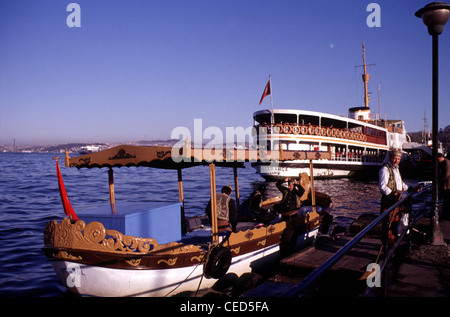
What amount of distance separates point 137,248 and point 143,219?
2.20ft

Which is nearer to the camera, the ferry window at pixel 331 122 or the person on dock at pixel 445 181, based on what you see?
the person on dock at pixel 445 181

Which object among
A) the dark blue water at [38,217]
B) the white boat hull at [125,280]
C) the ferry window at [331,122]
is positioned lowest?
the dark blue water at [38,217]

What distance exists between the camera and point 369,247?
632 centimetres

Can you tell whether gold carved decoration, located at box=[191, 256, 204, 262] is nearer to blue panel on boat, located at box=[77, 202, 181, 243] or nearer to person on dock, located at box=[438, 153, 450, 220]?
blue panel on boat, located at box=[77, 202, 181, 243]

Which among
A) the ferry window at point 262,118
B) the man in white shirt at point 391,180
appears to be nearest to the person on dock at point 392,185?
the man in white shirt at point 391,180

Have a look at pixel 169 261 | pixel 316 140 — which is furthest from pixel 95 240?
pixel 316 140

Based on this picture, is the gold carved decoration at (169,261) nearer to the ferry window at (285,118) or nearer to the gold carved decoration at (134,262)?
the gold carved decoration at (134,262)

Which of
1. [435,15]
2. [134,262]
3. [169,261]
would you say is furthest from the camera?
[169,261]

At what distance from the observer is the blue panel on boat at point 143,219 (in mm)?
6004

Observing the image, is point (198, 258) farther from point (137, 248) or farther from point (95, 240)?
point (95, 240)

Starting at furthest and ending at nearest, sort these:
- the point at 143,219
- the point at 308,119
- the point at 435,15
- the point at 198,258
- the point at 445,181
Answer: the point at 308,119
the point at 445,181
the point at 143,219
the point at 198,258
the point at 435,15

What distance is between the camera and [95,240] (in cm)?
548

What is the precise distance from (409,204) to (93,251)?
562 cm
